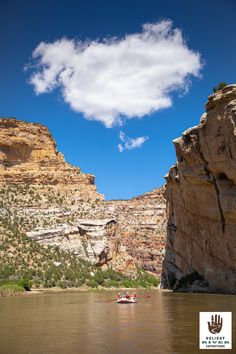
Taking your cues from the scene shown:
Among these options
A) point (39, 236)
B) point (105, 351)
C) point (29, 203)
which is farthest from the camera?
point (29, 203)

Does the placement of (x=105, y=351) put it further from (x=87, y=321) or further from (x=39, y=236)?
(x=39, y=236)

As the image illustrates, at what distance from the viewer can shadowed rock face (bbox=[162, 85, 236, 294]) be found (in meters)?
41.9

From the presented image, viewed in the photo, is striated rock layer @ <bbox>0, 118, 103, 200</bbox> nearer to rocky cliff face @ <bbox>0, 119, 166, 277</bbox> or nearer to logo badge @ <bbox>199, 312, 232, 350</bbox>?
rocky cliff face @ <bbox>0, 119, 166, 277</bbox>

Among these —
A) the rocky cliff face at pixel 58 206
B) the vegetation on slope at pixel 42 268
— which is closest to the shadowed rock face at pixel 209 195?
the vegetation on slope at pixel 42 268

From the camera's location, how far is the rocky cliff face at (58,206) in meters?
82.8

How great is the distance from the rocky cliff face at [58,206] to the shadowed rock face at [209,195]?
26172 millimetres

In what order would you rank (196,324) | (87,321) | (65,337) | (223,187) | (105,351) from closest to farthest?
(105,351) → (65,337) → (196,324) → (87,321) → (223,187)

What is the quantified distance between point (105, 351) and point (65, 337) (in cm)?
398

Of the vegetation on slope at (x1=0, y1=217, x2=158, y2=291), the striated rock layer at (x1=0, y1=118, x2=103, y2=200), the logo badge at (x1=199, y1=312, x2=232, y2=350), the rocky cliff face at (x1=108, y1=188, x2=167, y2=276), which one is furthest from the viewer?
the rocky cliff face at (x1=108, y1=188, x2=167, y2=276)

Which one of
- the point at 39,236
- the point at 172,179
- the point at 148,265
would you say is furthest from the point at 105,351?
the point at 148,265

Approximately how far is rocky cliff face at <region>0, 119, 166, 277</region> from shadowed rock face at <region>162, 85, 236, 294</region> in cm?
2617

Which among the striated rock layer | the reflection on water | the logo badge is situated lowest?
the reflection on water

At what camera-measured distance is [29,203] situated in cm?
8675

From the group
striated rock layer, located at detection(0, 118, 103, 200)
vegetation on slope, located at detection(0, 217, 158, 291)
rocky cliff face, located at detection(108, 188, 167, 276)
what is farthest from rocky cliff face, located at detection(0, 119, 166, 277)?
vegetation on slope, located at detection(0, 217, 158, 291)
